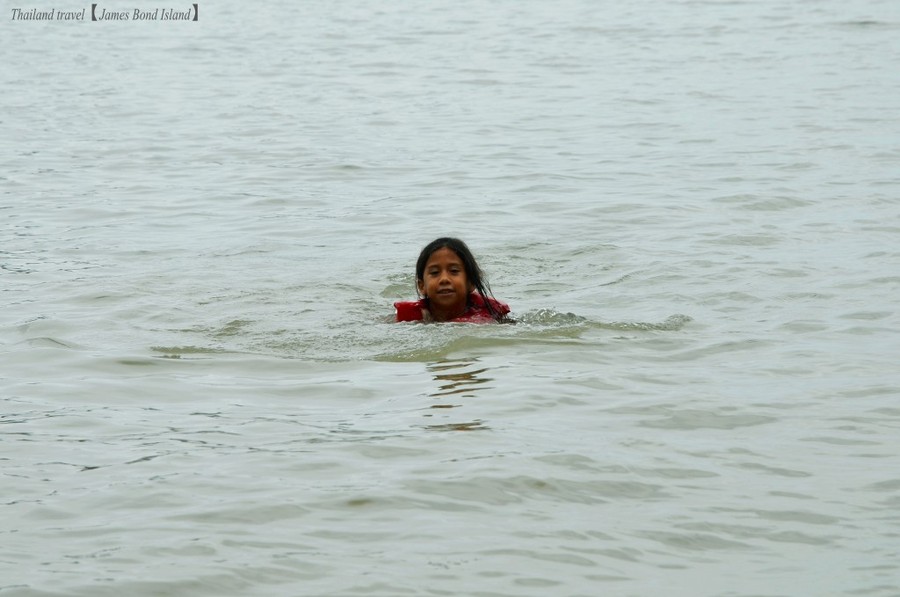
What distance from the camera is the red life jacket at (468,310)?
8.97 meters

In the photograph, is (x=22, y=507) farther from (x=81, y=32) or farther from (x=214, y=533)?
(x=81, y=32)

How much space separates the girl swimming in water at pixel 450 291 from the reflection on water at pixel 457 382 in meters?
1.02

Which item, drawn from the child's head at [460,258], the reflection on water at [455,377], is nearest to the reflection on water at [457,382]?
the reflection on water at [455,377]

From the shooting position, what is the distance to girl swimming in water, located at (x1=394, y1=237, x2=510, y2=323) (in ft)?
29.2

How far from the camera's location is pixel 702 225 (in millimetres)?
12023

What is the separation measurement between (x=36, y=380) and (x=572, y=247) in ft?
16.9

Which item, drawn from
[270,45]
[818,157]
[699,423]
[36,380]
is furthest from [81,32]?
[699,423]

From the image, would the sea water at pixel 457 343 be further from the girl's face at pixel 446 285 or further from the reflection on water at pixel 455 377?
the girl's face at pixel 446 285

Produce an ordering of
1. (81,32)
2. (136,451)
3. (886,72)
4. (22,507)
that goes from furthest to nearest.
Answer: (81,32) → (886,72) → (136,451) → (22,507)

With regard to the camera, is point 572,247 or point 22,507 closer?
A: point 22,507

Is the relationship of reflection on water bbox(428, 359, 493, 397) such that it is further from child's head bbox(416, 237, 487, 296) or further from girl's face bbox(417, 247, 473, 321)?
child's head bbox(416, 237, 487, 296)

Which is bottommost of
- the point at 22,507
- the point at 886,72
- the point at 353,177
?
the point at 22,507

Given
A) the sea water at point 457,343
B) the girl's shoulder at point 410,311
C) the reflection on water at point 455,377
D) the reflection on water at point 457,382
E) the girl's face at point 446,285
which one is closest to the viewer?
the sea water at point 457,343

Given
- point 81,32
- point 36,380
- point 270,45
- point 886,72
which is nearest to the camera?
point 36,380
